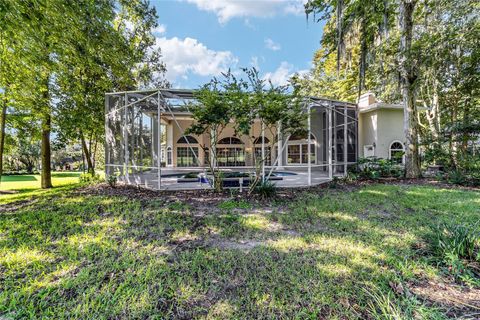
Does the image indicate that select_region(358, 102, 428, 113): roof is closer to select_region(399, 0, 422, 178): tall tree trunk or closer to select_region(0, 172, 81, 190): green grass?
select_region(399, 0, 422, 178): tall tree trunk

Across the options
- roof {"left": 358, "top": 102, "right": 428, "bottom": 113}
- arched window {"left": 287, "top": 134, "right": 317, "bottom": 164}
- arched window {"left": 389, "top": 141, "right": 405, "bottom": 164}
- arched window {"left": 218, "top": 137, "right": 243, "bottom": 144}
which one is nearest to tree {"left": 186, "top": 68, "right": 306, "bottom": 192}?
roof {"left": 358, "top": 102, "right": 428, "bottom": 113}

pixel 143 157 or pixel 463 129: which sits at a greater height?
pixel 463 129

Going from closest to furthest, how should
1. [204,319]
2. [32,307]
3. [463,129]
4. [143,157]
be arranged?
[204,319] < [32,307] < [463,129] < [143,157]

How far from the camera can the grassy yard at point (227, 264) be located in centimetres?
206

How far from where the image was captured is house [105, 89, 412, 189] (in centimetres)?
853

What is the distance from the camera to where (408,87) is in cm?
926

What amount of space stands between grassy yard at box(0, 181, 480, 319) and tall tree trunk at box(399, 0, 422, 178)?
4.72m

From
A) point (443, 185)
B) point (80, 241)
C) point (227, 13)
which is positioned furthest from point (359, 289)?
point (227, 13)

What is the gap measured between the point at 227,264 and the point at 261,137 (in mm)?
10529

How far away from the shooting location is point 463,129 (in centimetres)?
878

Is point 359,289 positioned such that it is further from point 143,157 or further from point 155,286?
point 143,157

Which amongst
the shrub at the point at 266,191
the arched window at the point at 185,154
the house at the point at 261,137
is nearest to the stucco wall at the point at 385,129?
the house at the point at 261,137

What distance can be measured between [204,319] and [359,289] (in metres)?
1.67

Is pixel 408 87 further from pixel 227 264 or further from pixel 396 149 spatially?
pixel 227 264
